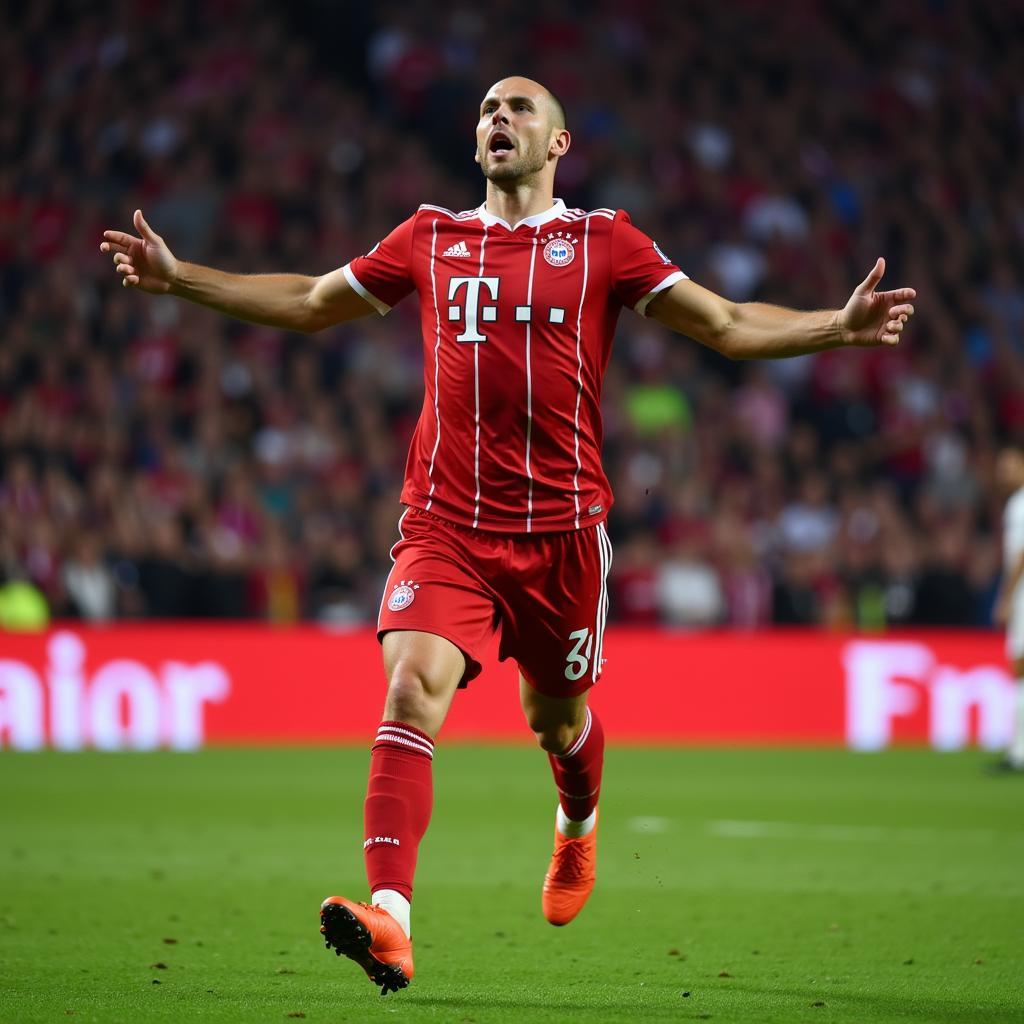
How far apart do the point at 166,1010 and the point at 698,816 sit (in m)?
6.47

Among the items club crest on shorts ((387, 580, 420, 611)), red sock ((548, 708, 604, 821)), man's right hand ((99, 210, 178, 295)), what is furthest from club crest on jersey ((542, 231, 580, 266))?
red sock ((548, 708, 604, 821))

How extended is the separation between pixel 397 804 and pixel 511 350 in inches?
56.2

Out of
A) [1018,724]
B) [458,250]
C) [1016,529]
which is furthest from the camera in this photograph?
[1018,724]

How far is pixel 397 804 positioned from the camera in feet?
17.1

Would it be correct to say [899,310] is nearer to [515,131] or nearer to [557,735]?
[515,131]

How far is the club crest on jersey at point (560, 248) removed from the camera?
225 inches

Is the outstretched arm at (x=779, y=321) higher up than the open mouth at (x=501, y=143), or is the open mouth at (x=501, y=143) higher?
the open mouth at (x=501, y=143)

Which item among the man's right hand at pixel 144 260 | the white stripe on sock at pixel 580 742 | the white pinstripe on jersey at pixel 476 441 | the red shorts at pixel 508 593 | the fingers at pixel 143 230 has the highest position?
the fingers at pixel 143 230

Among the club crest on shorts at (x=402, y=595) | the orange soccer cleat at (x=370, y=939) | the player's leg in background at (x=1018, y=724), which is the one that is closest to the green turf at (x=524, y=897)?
the orange soccer cleat at (x=370, y=939)

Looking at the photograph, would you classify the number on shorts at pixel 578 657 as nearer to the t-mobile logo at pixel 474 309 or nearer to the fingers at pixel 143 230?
the t-mobile logo at pixel 474 309

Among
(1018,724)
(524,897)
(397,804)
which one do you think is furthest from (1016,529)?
(397,804)

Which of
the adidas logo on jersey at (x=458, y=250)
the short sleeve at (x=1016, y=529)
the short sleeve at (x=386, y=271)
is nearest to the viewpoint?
the adidas logo on jersey at (x=458, y=250)

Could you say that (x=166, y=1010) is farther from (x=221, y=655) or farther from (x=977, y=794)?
(x=221, y=655)

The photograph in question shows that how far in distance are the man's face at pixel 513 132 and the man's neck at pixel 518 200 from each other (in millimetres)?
60
